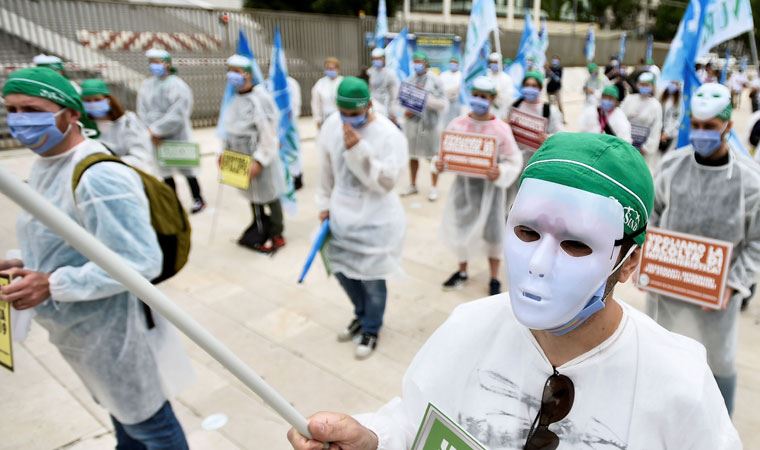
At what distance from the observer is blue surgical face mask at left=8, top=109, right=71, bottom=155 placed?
212cm

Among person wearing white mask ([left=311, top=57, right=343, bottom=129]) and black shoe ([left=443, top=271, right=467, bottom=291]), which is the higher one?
person wearing white mask ([left=311, top=57, right=343, bottom=129])

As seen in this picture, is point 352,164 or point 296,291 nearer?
point 352,164

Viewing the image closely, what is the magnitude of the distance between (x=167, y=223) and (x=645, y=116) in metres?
6.72

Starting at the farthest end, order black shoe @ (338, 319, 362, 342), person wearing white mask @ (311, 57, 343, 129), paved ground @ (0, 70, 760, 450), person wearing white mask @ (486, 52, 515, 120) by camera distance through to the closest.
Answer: person wearing white mask @ (486, 52, 515, 120) → person wearing white mask @ (311, 57, 343, 129) → black shoe @ (338, 319, 362, 342) → paved ground @ (0, 70, 760, 450)

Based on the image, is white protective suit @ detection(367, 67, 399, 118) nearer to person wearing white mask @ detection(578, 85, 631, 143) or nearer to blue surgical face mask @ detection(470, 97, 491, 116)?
person wearing white mask @ detection(578, 85, 631, 143)

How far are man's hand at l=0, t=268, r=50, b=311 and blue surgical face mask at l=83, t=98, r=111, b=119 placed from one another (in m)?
3.43

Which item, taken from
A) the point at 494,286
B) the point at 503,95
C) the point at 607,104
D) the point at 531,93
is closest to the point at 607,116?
the point at 607,104

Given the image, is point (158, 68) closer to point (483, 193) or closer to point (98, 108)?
point (98, 108)

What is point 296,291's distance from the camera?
5176 mm

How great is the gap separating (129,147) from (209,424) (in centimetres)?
324

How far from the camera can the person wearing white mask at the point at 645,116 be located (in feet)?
22.9

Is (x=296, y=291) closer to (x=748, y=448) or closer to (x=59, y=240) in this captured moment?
(x=59, y=240)

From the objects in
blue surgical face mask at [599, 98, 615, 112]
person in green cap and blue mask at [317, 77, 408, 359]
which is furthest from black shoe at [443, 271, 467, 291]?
blue surgical face mask at [599, 98, 615, 112]

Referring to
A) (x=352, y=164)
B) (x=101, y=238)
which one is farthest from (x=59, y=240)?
(x=352, y=164)
